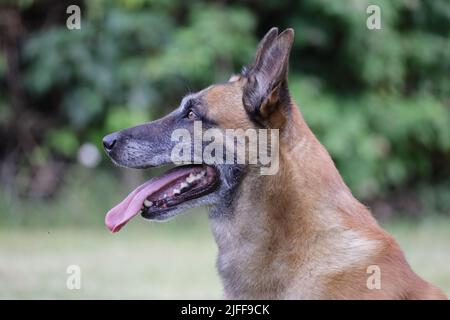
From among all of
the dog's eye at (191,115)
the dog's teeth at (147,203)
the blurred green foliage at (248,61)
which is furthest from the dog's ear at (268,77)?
the blurred green foliage at (248,61)

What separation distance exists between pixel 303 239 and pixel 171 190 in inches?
31.5

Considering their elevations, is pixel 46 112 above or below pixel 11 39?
below

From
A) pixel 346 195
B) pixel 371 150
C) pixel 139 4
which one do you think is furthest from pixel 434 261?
pixel 139 4

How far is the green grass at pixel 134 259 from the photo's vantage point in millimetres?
5856

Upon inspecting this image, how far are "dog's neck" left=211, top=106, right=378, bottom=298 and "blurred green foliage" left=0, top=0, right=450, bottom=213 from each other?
615 centimetres

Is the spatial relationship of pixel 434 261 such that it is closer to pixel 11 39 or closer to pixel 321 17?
pixel 321 17

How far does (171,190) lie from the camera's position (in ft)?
12.4

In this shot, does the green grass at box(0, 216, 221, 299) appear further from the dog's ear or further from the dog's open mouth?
the dog's ear

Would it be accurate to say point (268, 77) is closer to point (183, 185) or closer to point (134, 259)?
point (183, 185)

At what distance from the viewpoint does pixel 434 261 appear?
24.3 feet

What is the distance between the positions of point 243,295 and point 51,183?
7.25 metres

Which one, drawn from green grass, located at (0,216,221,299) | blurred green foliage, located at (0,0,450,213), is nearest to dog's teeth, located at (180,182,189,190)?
green grass, located at (0,216,221,299)

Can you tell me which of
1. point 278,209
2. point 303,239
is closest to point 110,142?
point 278,209
